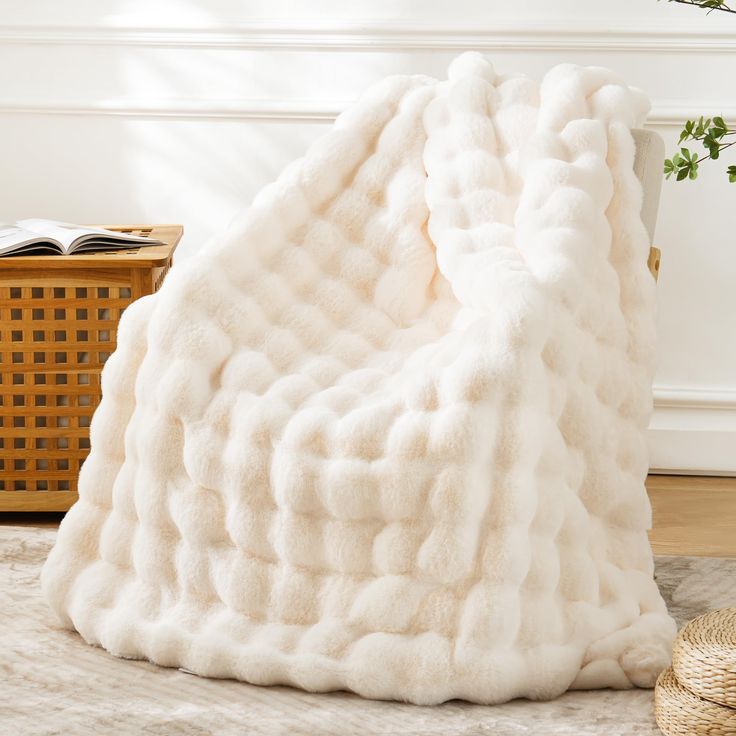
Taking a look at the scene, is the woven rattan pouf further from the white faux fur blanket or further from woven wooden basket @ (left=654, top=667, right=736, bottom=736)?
the white faux fur blanket

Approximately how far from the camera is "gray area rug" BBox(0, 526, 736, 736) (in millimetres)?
1220

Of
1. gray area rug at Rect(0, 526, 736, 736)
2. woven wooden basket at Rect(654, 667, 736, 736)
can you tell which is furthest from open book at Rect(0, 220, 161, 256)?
woven wooden basket at Rect(654, 667, 736, 736)

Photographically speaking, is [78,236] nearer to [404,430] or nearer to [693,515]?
[404,430]

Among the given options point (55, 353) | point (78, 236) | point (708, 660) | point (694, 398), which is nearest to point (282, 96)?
point (78, 236)

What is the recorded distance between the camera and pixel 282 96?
2.37 meters

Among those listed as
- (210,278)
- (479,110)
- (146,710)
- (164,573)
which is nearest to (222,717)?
(146,710)

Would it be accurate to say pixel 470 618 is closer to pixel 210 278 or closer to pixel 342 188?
pixel 210 278

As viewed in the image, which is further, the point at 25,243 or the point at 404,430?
the point at 25,243

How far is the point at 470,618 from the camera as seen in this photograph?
1.26 meters

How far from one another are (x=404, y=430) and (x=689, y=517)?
1092mm

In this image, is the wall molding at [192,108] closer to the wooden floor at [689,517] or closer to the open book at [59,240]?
the open book at [59,240]

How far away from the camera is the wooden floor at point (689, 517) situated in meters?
2.01

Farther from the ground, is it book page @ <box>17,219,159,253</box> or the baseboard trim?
book page @ <box>17,219,159,253</box>

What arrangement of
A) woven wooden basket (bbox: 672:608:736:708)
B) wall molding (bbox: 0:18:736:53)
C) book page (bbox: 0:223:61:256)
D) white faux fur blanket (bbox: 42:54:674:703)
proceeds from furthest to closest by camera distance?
1. wall molding (bbox: 0:18:736:53)
2. book page (bbox: 0:223:61:256)
3. white faux fur blanket (bbox: 42:54:674:703)
4. woven wooden basket (bbox: 672:608:736:708)
